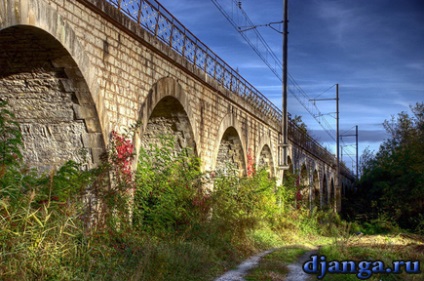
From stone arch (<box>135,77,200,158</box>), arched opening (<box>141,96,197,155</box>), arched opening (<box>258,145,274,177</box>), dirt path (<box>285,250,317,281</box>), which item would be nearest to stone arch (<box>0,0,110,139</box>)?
stone arch (<box>135,77,200,158</box>)

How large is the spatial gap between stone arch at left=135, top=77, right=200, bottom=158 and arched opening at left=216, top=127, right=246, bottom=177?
4205mm

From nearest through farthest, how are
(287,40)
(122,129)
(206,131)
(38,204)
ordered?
(38,204)
(122,129)
(206,131)
(287,40)

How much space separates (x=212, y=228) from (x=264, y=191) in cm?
570

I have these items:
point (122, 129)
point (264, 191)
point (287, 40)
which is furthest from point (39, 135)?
point (287, 40)

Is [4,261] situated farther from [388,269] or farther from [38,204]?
[388,269]

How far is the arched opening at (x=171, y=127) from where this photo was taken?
39.8 ft

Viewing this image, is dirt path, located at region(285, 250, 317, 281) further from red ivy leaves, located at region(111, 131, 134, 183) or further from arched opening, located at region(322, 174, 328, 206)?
arched opening, located at region(322, 174, 328, 206)

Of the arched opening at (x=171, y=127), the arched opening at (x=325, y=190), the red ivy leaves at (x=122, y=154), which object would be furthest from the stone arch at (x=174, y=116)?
the arched opening at (x=325, y=190)

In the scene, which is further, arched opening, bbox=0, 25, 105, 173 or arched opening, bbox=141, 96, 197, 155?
arched opening, bbox=141, 96, 197, 155

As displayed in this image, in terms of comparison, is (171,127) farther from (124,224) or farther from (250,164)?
(250,164)

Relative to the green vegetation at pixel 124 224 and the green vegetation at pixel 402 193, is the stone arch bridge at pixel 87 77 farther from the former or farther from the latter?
the green vegetation at pixel 402 193

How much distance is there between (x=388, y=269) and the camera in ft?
28.2

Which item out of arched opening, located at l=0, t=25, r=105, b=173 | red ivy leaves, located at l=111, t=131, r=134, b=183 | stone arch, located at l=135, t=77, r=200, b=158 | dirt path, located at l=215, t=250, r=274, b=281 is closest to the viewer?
arched opening, located at l=0, t=25, r=105, b=173

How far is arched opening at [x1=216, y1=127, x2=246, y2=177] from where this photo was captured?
17.0 m
